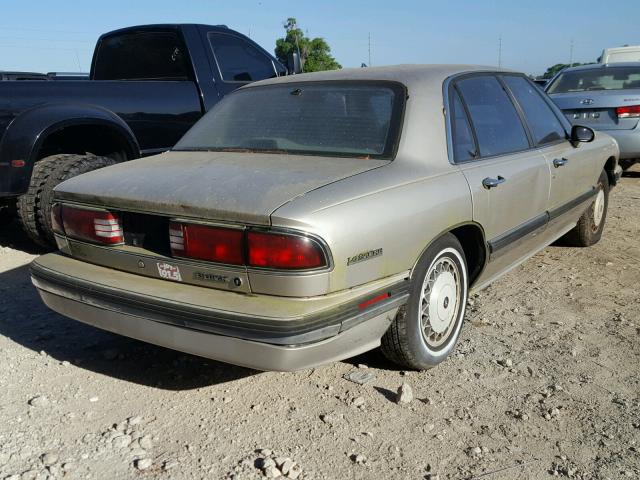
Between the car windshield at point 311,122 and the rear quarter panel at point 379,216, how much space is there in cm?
27

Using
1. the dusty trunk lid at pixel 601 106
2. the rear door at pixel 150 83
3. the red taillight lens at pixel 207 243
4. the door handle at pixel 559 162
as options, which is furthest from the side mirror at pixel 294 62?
the red taillight lens at pixel 207 243

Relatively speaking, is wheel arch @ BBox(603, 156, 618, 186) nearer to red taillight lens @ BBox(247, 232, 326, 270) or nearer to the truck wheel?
red taillight lens @ BBox(247, 232, 326, 270)

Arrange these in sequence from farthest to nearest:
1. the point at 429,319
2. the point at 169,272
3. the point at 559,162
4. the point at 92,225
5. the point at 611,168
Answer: the point at 611,168, the point at 559,162, the point at 429,319, the point at 92,225, the point at 169,272

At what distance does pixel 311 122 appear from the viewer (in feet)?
10.8

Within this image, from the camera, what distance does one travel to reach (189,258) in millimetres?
2615

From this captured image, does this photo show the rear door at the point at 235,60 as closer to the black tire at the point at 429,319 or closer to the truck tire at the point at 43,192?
the truck tire at the point at 43,192

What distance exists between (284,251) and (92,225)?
1.07 metres

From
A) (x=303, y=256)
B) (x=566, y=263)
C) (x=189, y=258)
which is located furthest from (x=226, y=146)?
(x=566, y=263)

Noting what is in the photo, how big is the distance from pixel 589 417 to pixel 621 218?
4350mm

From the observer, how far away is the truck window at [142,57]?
19.2ft

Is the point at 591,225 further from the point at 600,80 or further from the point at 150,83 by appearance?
the point at 600,80

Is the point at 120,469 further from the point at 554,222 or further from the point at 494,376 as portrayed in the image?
the point at 554,222

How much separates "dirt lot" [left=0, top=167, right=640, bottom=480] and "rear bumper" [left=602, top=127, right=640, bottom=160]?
448cm

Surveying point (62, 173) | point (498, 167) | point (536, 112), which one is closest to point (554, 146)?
point (536, 112)
